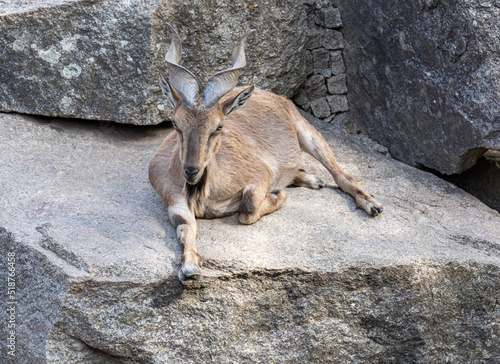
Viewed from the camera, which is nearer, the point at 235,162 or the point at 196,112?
the point at 196,112

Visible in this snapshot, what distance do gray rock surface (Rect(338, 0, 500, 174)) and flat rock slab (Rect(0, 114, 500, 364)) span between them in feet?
2.69

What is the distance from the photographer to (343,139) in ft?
22.5

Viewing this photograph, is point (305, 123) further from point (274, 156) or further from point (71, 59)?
point (71, 59)

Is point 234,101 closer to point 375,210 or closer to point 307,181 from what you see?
point 307,181

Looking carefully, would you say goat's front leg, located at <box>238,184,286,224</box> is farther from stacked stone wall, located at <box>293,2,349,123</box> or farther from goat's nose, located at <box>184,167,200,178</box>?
stacked stone wall, located at <box>293,2,349,123</box>

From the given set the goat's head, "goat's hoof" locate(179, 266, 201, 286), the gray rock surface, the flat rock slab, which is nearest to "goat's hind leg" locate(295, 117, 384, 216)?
the flat rock slab

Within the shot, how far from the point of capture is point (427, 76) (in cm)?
587

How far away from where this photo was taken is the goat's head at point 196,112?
4367 mm

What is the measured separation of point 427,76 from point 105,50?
3190 millimetres

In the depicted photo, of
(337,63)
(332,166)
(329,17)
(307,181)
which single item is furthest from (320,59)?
(307,181)

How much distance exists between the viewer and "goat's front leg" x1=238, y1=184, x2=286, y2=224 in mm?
4758

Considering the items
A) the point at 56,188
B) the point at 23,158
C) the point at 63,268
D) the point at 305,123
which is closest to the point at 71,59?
the point at 23,158

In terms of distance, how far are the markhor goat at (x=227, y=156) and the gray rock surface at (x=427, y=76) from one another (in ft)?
3.25

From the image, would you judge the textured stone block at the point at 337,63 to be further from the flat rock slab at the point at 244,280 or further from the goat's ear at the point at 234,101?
the goat's ear at the point at 234,101
